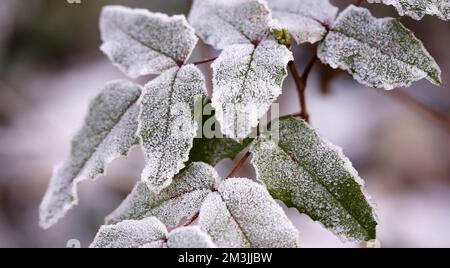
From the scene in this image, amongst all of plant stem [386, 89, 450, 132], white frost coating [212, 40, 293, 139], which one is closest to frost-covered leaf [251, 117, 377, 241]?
white frost coating [212, 40, 293, 139]

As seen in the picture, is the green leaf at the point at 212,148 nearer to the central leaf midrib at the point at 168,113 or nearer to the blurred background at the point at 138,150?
the central leaf midrib at the point at 168,113

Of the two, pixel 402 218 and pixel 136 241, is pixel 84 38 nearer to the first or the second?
pixel 402 218

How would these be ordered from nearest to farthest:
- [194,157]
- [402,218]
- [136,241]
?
[136,241] < [194,157] < [402,218]

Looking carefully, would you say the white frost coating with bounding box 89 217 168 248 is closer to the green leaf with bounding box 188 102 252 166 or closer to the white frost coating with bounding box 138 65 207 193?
the white frost coating with bounding box 138 65 207 193

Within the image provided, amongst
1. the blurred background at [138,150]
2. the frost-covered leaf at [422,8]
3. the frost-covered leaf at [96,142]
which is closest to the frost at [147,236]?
the frost-covered leaf at [96,142]

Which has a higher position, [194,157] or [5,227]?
[194,157]
